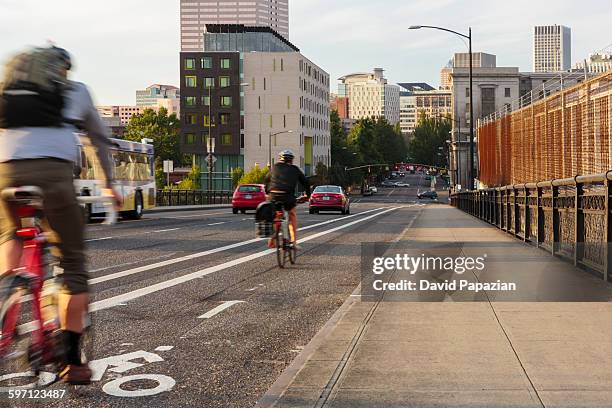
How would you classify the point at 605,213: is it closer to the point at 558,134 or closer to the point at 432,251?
the point at 432,251

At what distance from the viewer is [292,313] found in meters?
8.57

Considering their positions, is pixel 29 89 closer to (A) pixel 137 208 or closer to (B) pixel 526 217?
(B) pixel 526 217

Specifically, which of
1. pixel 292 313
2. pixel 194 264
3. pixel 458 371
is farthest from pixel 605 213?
pixel 194 264

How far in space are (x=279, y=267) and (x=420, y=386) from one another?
8.29m

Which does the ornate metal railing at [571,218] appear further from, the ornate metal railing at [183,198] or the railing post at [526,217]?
the ornate metal railing at [183,198]

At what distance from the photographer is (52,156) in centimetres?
430

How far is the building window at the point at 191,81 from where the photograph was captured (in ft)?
378

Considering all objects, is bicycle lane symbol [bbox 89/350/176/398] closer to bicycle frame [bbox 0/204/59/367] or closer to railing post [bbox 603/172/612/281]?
bicycle frame [bbox 0/204/59/367]

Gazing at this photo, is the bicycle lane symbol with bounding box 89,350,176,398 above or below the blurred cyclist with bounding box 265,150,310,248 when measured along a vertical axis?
below

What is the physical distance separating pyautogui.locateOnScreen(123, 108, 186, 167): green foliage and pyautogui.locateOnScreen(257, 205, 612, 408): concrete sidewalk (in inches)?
5283

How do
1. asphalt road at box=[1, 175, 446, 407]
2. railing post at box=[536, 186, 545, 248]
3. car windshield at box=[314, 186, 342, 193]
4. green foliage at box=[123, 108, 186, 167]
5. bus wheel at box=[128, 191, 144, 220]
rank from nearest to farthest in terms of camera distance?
asphalt road at box=[1, 175, 446, 407] → railing post at box=[536, 186, 545, 248] → bus wheel at box=[128, 191, 144, 220] → car windshield at box=[314, 186, 342, 193] → green foliage at box=[123, 108, 186, 167]

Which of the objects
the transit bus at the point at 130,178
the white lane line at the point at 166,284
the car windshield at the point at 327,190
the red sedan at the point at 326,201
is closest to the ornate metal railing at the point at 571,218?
the white lane line at the point at 166,284

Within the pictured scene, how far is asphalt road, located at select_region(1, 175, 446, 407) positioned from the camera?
17.5ft

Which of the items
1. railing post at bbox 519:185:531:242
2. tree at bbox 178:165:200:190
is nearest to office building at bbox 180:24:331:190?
tree at bbox 178:165:200:190
